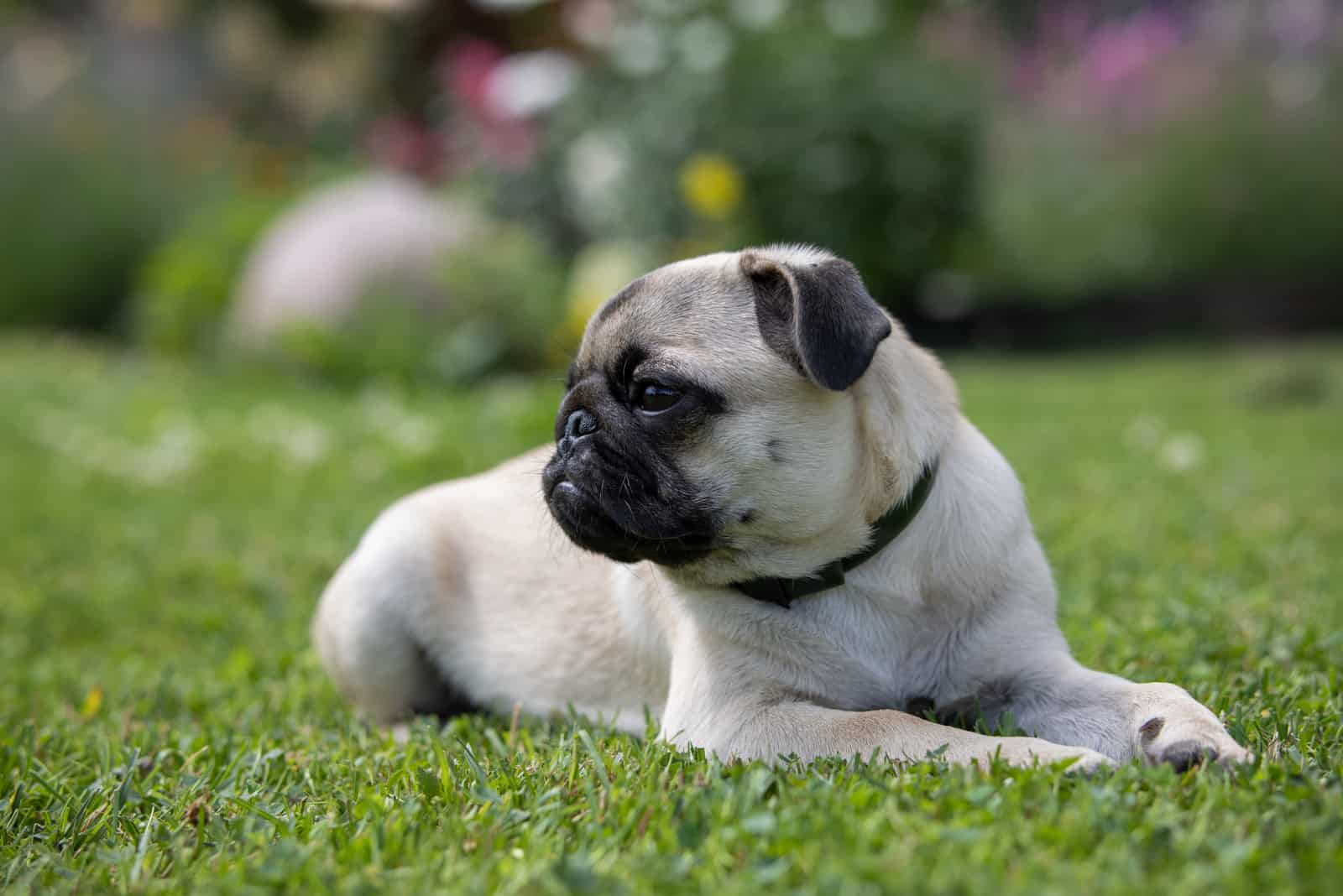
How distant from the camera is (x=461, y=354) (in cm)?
993

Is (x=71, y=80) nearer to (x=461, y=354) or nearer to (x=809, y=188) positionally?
(x=461, y=354)

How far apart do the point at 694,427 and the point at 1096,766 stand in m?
1.13

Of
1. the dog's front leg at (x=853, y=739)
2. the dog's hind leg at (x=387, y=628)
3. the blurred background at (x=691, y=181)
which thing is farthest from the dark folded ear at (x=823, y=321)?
the blurred background at (x=691, y=181)

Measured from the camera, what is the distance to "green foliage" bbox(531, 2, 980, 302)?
10.6 m

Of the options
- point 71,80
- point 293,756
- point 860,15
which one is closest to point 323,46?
point 71,80

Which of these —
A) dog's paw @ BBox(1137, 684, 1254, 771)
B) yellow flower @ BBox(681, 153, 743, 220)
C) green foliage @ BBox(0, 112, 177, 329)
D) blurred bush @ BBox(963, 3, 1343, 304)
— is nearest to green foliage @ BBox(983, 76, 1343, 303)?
blurred bush @ BBox(963, 3, 1343, 304)

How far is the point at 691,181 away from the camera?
1012 cm

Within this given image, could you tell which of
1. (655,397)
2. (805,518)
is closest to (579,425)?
(655,397)

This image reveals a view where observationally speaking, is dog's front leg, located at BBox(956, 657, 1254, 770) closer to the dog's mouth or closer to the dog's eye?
the dog's mouth

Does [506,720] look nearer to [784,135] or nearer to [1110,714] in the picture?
[1110,714]

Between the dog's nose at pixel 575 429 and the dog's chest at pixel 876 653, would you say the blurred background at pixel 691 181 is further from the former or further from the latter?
the dog's chest at pixel 876 653

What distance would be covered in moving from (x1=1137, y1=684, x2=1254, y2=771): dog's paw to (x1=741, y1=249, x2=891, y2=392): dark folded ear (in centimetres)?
96

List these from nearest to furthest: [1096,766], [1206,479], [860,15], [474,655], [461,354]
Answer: [1096,766], [474,655], [1206,479], [461,354], [860,15]

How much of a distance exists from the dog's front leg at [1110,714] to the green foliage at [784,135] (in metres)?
7.45
